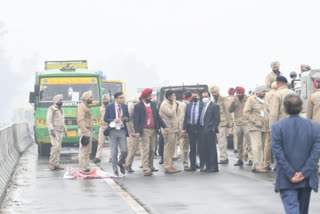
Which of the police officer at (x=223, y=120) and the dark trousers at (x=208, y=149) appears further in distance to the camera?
the police officer at (x=223, y=120)

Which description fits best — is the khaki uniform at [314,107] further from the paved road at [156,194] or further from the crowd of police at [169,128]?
the paved road at [156,194]

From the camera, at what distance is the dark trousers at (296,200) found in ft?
26.8

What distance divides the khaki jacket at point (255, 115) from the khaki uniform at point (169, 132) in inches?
65.6

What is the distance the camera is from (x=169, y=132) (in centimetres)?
1827

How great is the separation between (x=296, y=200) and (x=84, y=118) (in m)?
10.4

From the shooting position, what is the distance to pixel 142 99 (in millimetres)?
18016

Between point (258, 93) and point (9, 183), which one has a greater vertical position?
point (258, 93)

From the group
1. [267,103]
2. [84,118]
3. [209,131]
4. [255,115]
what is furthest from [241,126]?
[84,118]

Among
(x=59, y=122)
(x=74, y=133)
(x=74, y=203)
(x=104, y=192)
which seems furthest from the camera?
(x=74, y=133)

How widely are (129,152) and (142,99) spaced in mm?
1190

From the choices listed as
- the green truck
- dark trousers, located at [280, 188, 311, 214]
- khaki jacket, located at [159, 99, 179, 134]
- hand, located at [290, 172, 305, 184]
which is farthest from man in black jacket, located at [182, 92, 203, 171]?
hand, located at [290, 172, 305, 184]

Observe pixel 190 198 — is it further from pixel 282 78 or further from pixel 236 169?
pixel 236 169

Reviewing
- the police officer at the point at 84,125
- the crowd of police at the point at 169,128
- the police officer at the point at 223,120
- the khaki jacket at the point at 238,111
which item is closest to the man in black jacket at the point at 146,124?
the crowd of police at the point at 169,128

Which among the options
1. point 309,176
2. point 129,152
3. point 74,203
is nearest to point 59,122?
point 129,152
